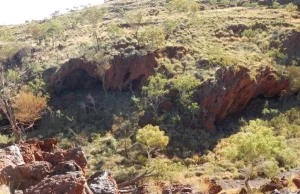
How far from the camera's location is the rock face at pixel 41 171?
9.59m

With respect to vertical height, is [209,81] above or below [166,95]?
above

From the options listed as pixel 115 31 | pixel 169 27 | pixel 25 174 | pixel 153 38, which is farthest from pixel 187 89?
pixel 25 174

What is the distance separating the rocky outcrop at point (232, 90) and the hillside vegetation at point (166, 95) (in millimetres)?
124

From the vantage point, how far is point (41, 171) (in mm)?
11188

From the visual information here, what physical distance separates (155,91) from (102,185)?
30.5m

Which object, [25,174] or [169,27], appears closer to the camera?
[25,174]

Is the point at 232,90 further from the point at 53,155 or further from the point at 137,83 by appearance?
the point at 53,155

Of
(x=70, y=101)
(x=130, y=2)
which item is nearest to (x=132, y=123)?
(x=70, y=101)

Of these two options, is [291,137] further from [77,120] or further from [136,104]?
[77,120]

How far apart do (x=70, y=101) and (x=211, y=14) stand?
35427mm

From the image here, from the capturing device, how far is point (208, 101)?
42594mm

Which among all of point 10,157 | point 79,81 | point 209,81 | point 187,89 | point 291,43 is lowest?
point 79,81

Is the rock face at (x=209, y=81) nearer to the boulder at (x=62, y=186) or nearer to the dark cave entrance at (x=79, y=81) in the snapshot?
the dark cave entrance at (x=79, y=81)

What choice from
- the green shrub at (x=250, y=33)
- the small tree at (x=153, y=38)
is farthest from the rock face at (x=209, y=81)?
the green shrub at (x=250, y=33)
